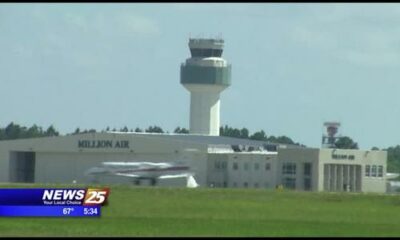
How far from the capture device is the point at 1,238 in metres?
41.3

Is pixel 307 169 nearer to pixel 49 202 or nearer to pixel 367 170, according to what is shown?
pixel 367 170

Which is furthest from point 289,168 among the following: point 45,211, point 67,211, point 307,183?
point 45,211

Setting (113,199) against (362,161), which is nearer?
(113,199)

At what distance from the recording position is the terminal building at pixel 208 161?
141m

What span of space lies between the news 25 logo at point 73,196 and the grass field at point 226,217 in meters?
1.00

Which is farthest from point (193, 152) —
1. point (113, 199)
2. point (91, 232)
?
point (91, 232)

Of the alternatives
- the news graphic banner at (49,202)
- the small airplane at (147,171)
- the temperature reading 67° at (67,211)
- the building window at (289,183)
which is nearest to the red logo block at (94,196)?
the news graphic banner at (49,202)

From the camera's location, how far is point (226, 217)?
61.6 metres

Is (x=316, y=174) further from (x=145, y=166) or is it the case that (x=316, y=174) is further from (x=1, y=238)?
(x=1, y=238)

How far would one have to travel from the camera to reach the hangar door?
150 metres

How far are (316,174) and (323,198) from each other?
1971 inches

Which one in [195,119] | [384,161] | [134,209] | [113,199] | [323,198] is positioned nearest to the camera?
[134,209]

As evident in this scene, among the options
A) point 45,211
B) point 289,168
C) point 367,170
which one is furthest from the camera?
point 367,170

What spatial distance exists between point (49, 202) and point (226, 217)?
15692 mm
